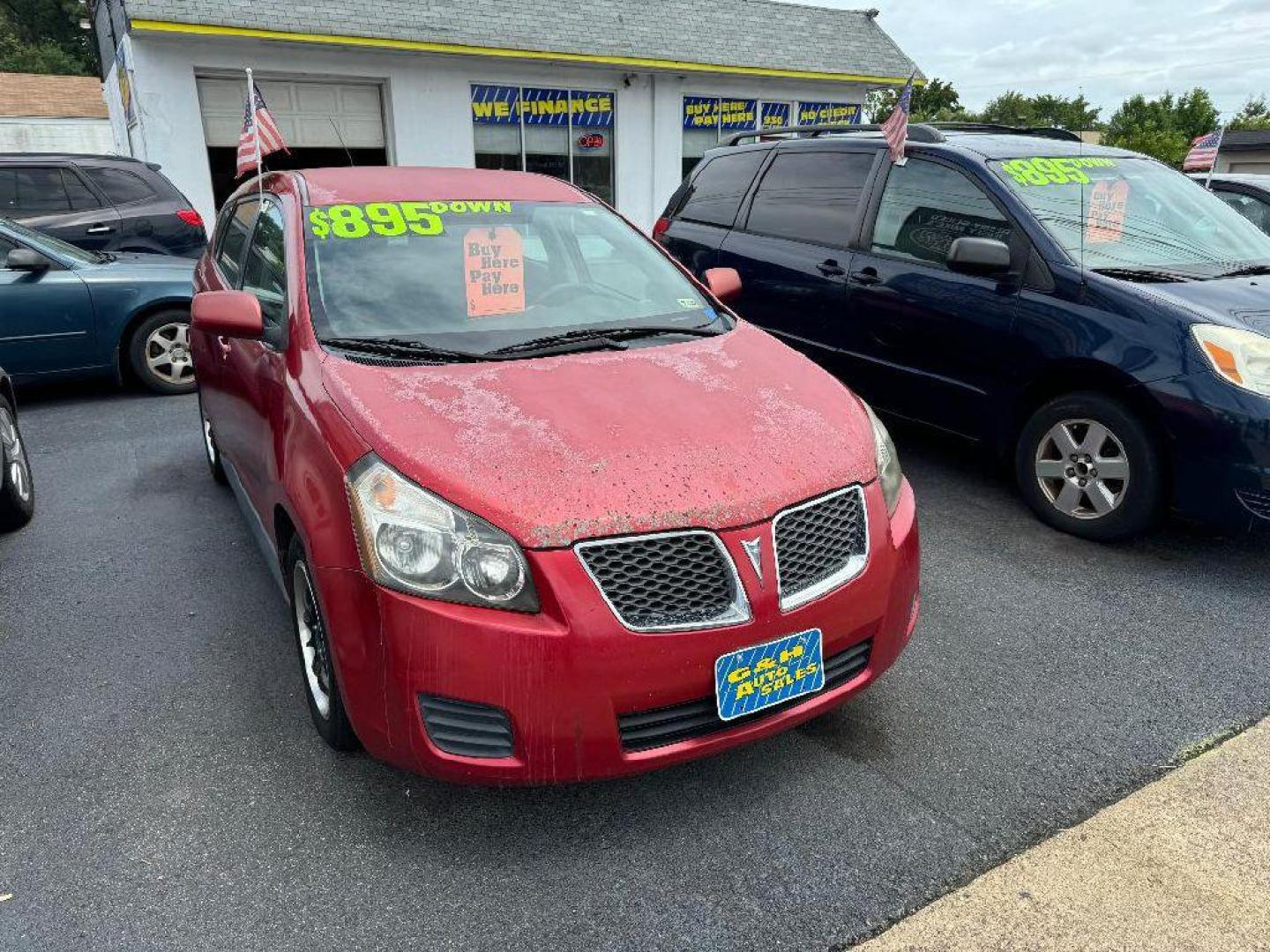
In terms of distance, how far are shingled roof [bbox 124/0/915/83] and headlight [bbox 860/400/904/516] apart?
11183 millimetres

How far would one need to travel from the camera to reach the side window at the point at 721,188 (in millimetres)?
5805

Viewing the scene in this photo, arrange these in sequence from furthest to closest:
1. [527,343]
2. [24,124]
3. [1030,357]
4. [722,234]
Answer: [24,124], [722,234], [1030,357], [527,343]

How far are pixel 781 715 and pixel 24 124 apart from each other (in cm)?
3506

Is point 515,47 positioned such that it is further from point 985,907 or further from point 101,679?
point 985,907

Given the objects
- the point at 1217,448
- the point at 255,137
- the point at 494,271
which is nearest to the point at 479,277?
the point at 494,271

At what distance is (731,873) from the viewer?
2150mm

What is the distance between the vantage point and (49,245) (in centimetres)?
620

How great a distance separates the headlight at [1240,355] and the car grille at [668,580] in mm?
2685

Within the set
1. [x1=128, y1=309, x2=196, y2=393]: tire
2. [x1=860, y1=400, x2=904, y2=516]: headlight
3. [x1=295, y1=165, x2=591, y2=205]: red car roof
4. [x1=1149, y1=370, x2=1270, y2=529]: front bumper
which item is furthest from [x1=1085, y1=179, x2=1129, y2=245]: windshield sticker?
[x1=128, y1=309, x2=196, y2=393]: tire

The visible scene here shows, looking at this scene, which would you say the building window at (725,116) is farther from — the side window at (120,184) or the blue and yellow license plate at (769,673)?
the blue and yellow license plate at (769,673)

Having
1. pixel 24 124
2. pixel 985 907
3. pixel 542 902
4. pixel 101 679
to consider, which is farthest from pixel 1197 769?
pixel 24 124

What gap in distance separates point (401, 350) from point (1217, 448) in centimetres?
319

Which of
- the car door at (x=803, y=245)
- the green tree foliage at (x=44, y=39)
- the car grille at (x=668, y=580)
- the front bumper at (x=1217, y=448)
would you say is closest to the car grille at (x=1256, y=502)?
the front bumper at (x=1217, y=448)

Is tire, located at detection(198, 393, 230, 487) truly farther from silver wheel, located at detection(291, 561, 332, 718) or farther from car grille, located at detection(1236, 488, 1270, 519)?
car grille, located at detection(1236, 488, 1270, 519)
